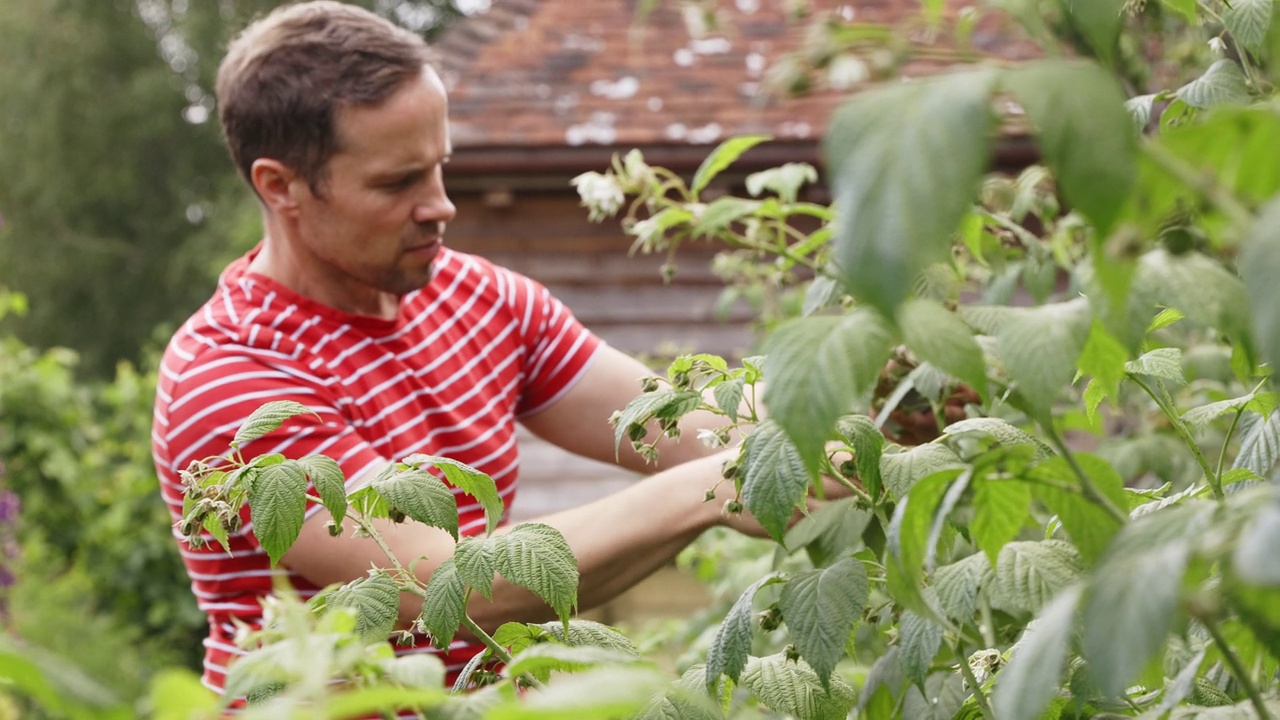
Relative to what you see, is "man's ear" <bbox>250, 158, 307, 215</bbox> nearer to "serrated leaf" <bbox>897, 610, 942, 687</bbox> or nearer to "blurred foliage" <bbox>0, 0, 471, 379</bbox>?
"serrated leaf" <bbox>897, 610, 942, 687</bbox>

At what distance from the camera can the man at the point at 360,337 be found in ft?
6.18

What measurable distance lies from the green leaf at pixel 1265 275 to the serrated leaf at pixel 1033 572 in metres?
0.51

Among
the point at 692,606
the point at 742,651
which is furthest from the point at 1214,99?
the point at 692,606

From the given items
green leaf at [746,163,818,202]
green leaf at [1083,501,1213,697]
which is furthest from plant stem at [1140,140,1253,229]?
green leaf at [746,163,818,202]

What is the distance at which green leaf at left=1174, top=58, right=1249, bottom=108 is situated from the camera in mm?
1259

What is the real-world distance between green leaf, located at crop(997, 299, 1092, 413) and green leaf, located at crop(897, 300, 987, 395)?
0.03 m

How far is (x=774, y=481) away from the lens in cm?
103

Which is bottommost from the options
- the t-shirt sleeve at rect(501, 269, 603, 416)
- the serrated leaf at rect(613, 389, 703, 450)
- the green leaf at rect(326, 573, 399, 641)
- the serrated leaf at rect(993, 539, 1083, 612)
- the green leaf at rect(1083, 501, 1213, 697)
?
the t-shirt sleeve at rect(501, 269, 603, 416)

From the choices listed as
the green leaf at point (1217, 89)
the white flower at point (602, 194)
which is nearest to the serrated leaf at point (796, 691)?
the green leaf at point (1217, 89)

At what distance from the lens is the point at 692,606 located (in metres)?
5.85

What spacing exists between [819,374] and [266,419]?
26.6 inches

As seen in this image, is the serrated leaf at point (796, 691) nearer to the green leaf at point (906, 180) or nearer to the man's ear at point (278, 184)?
the green leaf at point (906, 180)

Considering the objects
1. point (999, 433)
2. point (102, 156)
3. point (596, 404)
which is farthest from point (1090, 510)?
point (102, 156)

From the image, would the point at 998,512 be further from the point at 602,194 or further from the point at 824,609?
the point at 602,194
